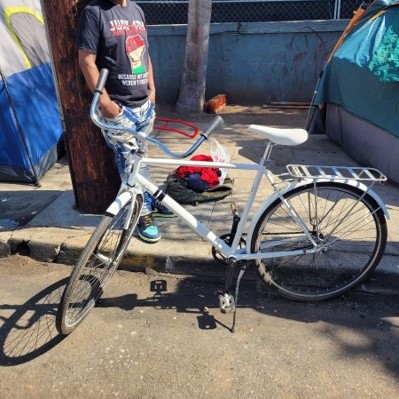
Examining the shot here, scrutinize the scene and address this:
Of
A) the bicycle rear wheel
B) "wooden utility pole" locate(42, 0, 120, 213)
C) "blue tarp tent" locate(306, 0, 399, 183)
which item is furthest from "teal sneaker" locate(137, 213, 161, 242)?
"blue tarp tent" locate(306, 0, 399, 183)

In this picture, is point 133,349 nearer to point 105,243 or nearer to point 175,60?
point 105,243

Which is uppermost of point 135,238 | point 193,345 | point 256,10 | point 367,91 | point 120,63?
point 120,63

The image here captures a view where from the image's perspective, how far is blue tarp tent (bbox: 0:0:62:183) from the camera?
4617mm

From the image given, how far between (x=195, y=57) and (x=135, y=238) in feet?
15.9

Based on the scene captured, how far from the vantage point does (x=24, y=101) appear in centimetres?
478

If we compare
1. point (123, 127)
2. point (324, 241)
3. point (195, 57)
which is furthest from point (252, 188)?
point (195, 57)

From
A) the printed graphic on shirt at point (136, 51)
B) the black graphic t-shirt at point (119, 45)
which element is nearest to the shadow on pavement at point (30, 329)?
the black graphic t-shirt at point (119, 45)

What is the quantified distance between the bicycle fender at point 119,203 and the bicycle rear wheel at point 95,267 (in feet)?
0.10

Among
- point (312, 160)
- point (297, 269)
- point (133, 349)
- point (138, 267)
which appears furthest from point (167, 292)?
point (312, 160)

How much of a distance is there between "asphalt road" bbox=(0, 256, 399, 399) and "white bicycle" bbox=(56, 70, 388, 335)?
0.51 ft

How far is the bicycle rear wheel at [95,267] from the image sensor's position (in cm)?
250

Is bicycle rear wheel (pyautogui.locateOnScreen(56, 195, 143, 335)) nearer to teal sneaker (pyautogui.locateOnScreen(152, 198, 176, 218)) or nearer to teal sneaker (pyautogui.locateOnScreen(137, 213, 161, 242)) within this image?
teal sneaker (pyautogui.locateOnScreen(137, 213, 161, 242))

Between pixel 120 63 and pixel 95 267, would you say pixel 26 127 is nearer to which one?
pixel 120 63

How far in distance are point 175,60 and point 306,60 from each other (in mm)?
2489
